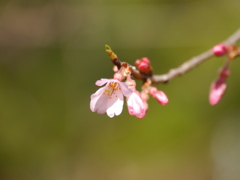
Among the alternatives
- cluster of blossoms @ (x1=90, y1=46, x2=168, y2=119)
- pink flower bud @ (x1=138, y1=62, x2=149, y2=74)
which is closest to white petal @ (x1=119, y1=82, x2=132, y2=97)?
cluster of blossoms @ (x1=90, y1=46, x2=168, y2=119)

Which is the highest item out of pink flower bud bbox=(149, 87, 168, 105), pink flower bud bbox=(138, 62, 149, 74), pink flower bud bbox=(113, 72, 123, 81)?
pink flower bud bbox=(138, 62, 149, 74)

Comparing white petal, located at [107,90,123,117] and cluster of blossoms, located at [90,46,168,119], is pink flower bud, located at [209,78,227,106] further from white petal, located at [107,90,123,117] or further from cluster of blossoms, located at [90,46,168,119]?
white petal, located at [107,90,123,117]

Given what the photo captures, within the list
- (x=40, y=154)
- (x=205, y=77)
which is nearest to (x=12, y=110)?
(x=40, y=154)

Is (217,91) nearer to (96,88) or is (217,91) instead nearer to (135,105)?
(135,105)

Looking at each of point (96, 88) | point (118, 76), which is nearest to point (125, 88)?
point (118, 76)

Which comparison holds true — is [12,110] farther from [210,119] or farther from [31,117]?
[210,119]

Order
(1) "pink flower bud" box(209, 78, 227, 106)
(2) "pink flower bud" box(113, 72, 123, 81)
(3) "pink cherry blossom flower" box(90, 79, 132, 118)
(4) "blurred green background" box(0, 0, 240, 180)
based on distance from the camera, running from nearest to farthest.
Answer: (2) "pink flower bud" box(113, 72, 123, 81) < (3) "pink cherry blossom flower" box(90, 79, 132, 118) < (1) "pink flower bud" box(209, 78, 227, 106) < (4) "blurred green background" box(0, 0, 240, 180)
